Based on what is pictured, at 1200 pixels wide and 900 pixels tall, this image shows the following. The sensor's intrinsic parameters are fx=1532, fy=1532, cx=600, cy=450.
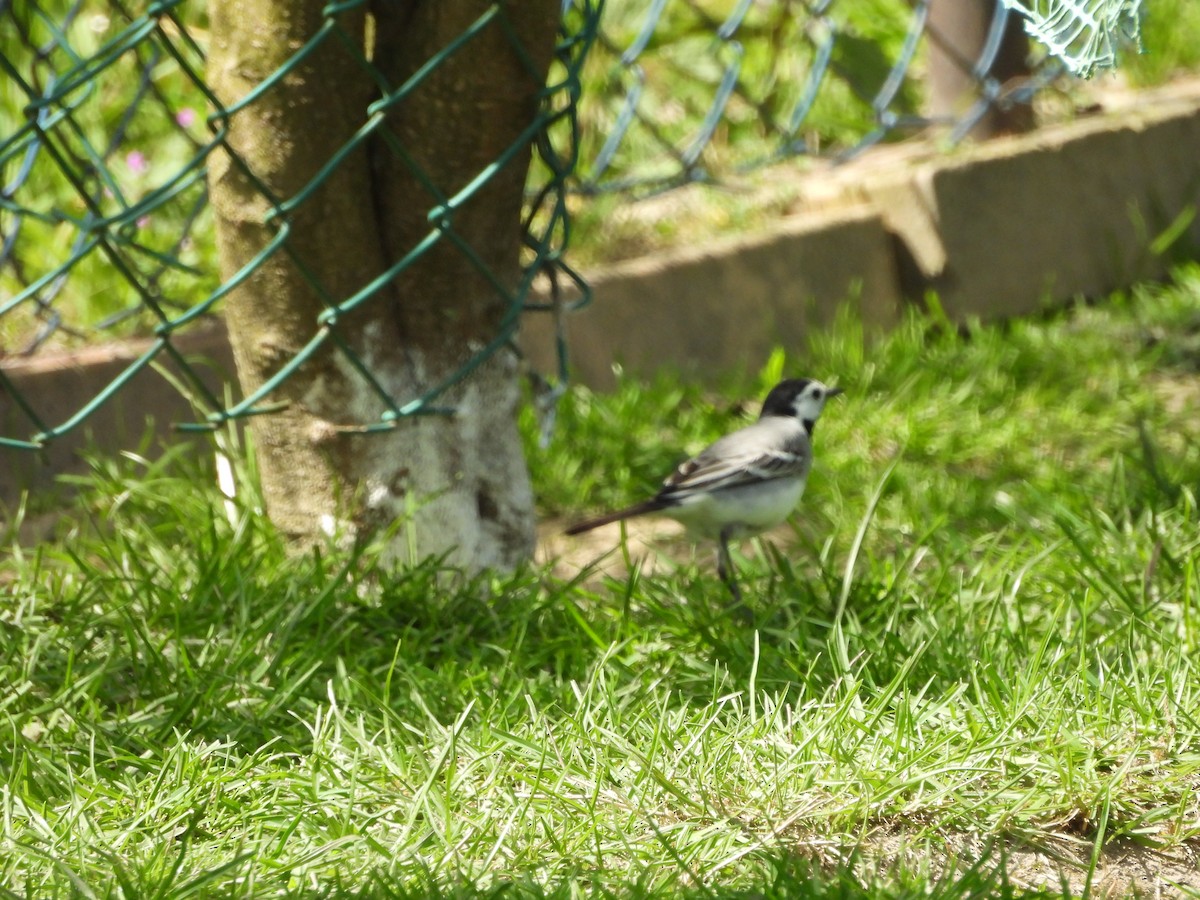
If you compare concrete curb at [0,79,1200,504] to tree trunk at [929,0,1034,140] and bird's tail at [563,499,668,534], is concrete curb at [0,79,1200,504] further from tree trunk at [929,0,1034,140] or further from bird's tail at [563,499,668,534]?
bird's tail at [563,499,668,534]

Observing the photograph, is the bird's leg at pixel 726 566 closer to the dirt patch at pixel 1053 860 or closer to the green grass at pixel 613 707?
the green grass at pixel 613 707

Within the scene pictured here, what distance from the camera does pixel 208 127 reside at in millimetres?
2984

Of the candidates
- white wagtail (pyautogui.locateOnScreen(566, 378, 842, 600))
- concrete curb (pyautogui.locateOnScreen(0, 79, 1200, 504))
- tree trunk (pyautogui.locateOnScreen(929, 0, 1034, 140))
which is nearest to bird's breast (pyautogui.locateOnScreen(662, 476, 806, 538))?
white wagtail (pyautogui.locateOnScreen(566, 378, 842, 600))

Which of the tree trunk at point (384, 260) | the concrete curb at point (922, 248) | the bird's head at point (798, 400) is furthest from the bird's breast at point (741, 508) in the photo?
the concrete curb at point (922, 248)

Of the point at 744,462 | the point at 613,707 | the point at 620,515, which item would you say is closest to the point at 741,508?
the point at 744,462

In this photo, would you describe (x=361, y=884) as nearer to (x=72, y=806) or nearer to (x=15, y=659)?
(x=72, y=806)

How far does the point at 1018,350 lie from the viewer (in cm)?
470

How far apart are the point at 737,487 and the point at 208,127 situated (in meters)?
1.35

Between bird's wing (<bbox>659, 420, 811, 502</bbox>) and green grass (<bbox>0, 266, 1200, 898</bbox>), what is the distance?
0.61ft

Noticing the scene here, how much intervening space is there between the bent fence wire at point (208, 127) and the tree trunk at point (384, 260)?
0.07 metres

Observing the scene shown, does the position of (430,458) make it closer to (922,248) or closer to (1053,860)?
(1053,860)

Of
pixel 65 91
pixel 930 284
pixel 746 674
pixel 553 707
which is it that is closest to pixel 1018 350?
pixel 930 284

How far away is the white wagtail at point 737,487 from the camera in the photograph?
343cm

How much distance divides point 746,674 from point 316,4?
150cm
